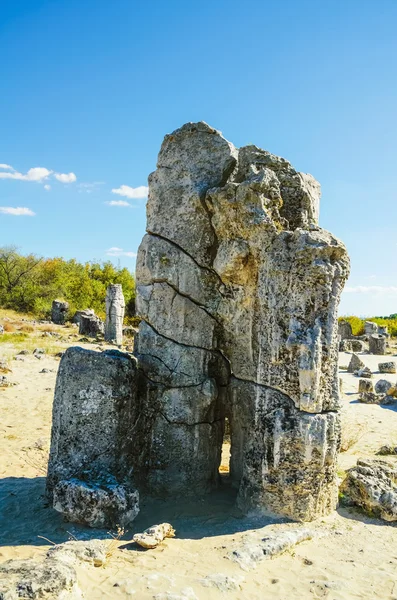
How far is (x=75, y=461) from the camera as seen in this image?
4.84m

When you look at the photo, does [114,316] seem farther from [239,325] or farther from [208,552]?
[208,552]

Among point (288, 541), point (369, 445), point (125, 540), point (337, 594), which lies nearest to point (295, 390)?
point (288, 541)

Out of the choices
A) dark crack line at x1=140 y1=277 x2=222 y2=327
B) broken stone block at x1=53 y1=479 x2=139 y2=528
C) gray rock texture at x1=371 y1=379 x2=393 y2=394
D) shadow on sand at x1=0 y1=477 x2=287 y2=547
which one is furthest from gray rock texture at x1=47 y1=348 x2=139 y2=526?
gray rock texture at x1=371 y1=379 x2=393 y2=394

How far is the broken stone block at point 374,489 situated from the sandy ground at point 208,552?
133mm

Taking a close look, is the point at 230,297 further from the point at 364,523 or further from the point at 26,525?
the point at 26,525

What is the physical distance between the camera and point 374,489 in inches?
195

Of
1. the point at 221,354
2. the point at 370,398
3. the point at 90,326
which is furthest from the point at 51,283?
the point at 221,354

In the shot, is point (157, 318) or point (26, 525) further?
point (157, 318)

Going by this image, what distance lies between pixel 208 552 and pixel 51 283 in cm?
3209

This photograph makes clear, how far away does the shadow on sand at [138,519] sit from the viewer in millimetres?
4375

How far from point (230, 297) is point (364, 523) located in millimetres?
2478

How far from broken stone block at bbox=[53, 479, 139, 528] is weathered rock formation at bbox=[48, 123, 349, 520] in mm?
58

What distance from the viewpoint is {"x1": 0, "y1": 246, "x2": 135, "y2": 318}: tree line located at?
3131cm

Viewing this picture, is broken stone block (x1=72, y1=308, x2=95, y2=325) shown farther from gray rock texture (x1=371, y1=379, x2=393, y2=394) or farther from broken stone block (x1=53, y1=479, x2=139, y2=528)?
broken stone block (x1=53, y1=479, x2=139, y2=528)
